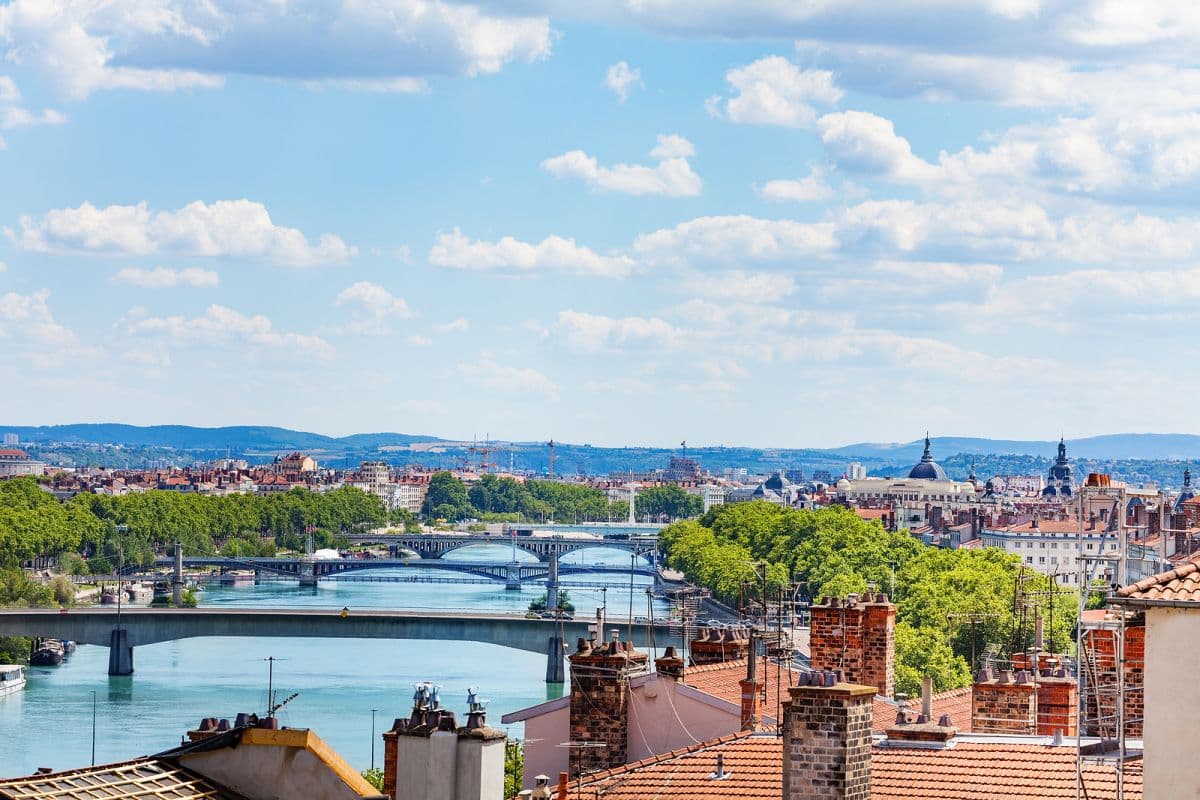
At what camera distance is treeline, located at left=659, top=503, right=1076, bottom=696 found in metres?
36.2

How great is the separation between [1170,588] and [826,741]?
5.51 feet

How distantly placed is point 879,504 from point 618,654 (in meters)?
149

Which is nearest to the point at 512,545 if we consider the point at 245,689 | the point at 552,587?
the point at 552,587

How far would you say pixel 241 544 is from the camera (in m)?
120

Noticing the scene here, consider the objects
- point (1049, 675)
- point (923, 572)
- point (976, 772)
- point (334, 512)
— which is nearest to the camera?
point (976, 772)

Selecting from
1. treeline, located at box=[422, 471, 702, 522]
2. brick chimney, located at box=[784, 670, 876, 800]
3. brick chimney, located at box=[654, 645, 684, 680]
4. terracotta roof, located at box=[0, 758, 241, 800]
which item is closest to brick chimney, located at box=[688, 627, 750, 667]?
brick chimney, located at box=[654, 645, 684, 680]

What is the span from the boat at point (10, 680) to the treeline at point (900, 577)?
670 inches

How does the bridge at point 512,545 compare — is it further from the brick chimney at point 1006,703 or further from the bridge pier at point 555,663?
the brick chimney at point 1006,703

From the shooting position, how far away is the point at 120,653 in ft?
189

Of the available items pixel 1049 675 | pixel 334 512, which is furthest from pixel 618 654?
pixel 334 512

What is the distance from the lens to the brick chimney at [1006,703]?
1285cm

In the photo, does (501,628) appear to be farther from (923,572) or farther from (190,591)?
(190,591)

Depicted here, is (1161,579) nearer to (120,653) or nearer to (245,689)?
(245,689)

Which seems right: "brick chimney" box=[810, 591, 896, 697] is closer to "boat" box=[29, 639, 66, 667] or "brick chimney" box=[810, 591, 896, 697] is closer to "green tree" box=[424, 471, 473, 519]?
"boat" box=[29, 639, 66, 667]
